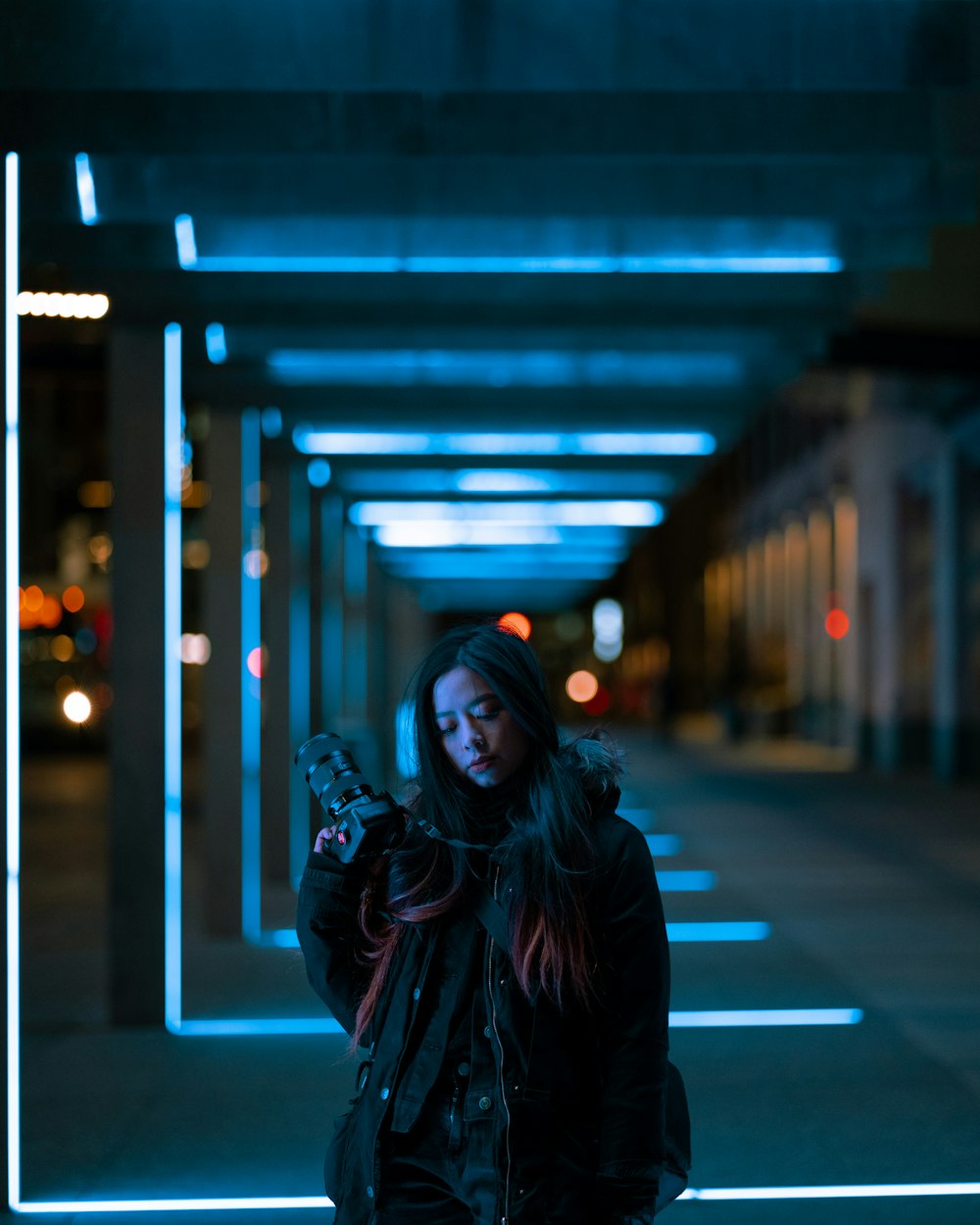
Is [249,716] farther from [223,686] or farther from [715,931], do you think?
[715,931]

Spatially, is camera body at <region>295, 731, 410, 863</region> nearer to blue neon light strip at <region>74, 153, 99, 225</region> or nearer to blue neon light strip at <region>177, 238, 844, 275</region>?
blue neon light strip at <region>74, 153, 99, 225</region>

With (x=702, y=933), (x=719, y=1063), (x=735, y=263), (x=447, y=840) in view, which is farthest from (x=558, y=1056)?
(x=702, y=933)

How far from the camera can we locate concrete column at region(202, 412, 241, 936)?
10.4 meters

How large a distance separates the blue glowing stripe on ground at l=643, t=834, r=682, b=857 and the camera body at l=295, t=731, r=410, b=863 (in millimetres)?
11657

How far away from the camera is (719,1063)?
6.94m

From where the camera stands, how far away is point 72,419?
151ft

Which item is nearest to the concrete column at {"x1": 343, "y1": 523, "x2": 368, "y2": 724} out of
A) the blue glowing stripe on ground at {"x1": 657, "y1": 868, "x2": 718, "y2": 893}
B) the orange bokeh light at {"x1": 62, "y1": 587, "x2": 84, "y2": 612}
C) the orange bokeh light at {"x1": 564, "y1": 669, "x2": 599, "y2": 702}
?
the blue glowing stripe on ground at {"x1": 657, "y1": 868, "x2": 718, "y2": 893}

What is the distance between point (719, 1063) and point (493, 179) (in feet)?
12.5

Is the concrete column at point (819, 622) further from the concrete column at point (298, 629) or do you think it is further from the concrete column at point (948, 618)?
the concrete column at point (298, 629)

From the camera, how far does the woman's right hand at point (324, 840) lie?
286cm

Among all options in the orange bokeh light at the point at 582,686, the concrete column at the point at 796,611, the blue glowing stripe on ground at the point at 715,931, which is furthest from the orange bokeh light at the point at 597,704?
the blue glowing stripe on ground at the point at 715,931

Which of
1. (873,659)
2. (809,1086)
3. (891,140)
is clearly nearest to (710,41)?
(891,140)

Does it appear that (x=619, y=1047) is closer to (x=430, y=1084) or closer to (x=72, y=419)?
(x=430, y=1084)

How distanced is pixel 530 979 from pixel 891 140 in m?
4.05
